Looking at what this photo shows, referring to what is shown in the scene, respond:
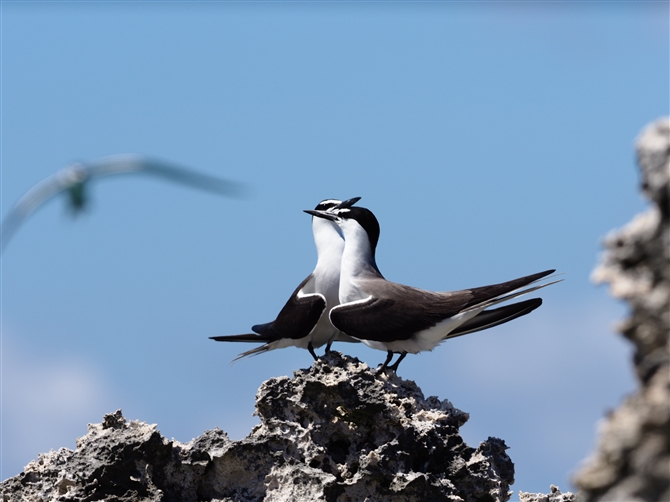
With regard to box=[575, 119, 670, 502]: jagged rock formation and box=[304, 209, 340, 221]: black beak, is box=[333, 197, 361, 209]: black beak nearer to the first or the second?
→ box=[304, 209, 340, 221]: black beak

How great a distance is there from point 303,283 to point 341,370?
240cm

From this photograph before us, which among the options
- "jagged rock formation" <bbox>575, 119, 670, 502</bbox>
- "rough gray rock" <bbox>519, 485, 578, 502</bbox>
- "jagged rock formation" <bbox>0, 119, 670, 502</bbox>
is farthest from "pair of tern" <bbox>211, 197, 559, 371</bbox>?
"jagged rock formation" <bbox>575, 119, 670, 502</bbox>

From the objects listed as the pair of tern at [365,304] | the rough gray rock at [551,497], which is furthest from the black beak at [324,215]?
the rough gray rock at [551,497]

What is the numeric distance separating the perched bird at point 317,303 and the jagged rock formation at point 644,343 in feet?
22.9

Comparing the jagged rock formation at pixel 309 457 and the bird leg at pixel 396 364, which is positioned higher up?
the bird leg at pixel 396 364

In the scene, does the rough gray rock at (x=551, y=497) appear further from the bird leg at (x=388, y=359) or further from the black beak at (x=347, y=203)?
the black beak at (x=347, y=203)

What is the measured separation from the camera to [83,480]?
8781 millimetres

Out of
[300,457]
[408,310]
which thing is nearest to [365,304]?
[408,310]

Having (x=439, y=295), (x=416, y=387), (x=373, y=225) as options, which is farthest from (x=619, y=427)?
(x=373, y=225)

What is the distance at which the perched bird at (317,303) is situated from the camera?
10.8 meters

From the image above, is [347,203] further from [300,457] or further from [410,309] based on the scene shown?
[300,457]

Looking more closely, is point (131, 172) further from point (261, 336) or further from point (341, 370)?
point (261, 336)

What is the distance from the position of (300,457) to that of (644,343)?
5.41 meters

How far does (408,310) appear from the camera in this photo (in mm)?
10289
